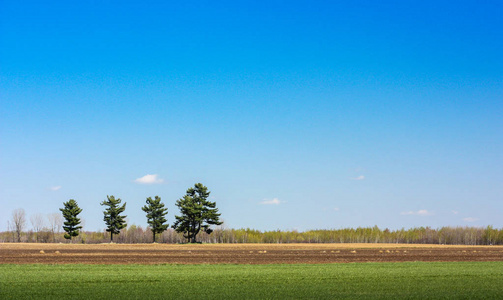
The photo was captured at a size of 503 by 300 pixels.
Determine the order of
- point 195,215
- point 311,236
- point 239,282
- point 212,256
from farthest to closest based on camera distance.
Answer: point 311,236 → point 195,215 → point 212,256 → point 239,282

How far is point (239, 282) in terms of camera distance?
23.3 metres

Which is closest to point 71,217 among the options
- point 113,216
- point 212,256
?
point 113,216

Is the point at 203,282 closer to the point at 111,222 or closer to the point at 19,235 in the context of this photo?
the point at 111,222

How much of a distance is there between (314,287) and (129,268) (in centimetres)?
1315

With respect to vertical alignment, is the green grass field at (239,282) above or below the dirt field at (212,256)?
above

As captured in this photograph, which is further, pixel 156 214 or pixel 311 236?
pixel 311 236

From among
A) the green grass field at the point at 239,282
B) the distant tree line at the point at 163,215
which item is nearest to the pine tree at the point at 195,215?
the distant tree line at the point at 163,215

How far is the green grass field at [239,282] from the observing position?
765 inches

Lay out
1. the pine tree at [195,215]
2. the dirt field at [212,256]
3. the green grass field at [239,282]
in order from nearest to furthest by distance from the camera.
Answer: the green grass field at [239,282] → the dirt field at [212,256] → the pine tree at [195,215]

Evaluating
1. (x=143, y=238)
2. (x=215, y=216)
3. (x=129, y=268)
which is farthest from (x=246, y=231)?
(x=129, y=268)

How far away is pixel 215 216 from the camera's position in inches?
3529

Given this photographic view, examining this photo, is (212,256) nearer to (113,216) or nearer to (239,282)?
(239,282)

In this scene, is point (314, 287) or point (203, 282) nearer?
point (314, 287)

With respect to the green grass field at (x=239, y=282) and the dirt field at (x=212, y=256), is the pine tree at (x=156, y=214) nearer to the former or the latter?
the dirt field at (x=212, y=256)
